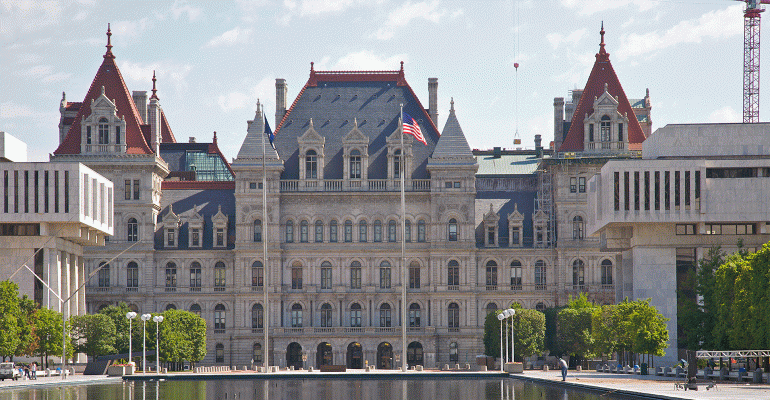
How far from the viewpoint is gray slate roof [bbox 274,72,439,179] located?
119 m

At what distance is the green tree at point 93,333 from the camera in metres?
99.2

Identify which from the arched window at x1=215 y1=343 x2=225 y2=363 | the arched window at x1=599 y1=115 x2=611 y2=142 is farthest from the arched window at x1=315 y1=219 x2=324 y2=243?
the arched window at x1=599 y1=115 x2=611 y2=142

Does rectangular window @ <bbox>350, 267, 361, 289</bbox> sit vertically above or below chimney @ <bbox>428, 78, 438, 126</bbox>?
below

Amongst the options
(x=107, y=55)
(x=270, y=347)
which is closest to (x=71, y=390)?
(x=270, y=347)

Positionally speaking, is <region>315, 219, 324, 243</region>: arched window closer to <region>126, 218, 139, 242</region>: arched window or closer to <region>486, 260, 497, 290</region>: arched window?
<region>486, 260, 497, 290</region>: arched window

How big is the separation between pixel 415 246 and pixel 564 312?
19247 millimetres

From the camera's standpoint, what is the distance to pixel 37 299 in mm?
100188

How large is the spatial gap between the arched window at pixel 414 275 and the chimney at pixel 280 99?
19925 mm

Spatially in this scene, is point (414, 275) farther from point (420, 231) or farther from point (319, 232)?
point (319, 232)

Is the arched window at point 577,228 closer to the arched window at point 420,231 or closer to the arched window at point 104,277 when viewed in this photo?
the arched window at point 420,231

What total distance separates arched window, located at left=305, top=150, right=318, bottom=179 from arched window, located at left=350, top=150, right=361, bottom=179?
3.37 meters

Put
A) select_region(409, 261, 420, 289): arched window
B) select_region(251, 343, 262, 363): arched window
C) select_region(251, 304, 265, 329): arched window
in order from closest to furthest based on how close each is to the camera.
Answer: select_region(251, 343, 262, 363): arched window
select_region(251, 304, 265, 329): arched window
select_region(409, 261, 420, 289): arched window

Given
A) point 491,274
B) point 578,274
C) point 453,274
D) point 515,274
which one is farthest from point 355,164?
point 578,274

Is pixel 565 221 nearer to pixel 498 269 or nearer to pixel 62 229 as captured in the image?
pixel 498 269
